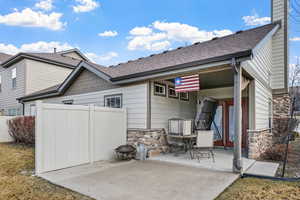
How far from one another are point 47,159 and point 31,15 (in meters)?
18.1

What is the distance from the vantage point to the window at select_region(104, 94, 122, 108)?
7.84m

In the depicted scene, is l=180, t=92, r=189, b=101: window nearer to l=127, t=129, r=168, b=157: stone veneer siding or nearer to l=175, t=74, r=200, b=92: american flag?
l=127, t=129, r=168, b=157: stone veneer siding

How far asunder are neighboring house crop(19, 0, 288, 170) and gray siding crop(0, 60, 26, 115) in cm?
432

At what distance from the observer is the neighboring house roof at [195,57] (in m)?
5.35

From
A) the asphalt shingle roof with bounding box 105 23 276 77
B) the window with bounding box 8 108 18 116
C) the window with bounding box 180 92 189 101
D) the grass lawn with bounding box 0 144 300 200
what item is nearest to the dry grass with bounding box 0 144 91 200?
the grass lawn with bounding box 0 144 300 200

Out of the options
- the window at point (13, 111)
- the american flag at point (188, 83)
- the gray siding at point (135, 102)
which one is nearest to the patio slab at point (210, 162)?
the gray siding at point (135, 102)

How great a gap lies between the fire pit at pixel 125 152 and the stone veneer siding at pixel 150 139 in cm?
38

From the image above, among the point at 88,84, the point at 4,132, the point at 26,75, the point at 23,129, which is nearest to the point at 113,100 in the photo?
the point at 88,84

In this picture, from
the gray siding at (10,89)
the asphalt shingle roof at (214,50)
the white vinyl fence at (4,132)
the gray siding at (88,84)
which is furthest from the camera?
the gray siding at (10,89)

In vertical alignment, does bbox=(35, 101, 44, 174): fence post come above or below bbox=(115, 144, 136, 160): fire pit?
above

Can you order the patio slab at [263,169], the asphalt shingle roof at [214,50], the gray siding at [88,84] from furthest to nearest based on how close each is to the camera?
1. the gray siding at [88,84]
2. the asphalt shingle roof at [214,50]
3. the patio slab at [263,169]

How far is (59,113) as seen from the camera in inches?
217

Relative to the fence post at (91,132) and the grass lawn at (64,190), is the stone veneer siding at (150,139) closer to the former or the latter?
Answer: the fence post at (91,132)

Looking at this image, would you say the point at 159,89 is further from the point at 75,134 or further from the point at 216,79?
the point at 75,134
